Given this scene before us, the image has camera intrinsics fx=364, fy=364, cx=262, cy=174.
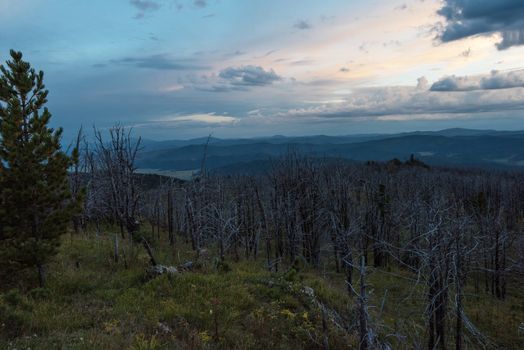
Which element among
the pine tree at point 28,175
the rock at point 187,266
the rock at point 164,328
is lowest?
the rock at point 187,266

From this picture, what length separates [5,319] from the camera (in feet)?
28.4

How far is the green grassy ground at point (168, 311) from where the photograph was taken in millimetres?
8414

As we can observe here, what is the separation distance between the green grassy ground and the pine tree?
1.51 metres

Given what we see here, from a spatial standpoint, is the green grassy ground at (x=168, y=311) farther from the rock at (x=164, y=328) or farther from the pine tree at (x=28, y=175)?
the pine tree at (x=28, y=175)

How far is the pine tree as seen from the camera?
10750 millimetres

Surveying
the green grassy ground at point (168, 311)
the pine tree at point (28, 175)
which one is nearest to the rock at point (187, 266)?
the green grassy ground at point (168, 311)

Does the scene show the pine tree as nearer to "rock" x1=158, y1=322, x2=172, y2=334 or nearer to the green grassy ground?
the green grassy ground

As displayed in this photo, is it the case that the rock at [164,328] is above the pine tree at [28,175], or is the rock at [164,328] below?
below

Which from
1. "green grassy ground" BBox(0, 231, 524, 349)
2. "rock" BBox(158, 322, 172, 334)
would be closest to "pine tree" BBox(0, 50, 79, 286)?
"green grassy ground" BBox(0, 231, 524, 349)

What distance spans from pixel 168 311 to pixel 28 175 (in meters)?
5.75

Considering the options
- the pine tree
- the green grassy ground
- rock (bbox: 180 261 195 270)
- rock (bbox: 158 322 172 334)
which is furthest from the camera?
rock (bbox: 180 261 195 270)

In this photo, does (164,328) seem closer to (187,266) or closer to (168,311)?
(168,311)

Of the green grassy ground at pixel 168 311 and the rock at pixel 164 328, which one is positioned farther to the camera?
the rock at pixel 164 328

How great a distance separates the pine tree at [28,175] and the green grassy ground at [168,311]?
1506 millimetres
